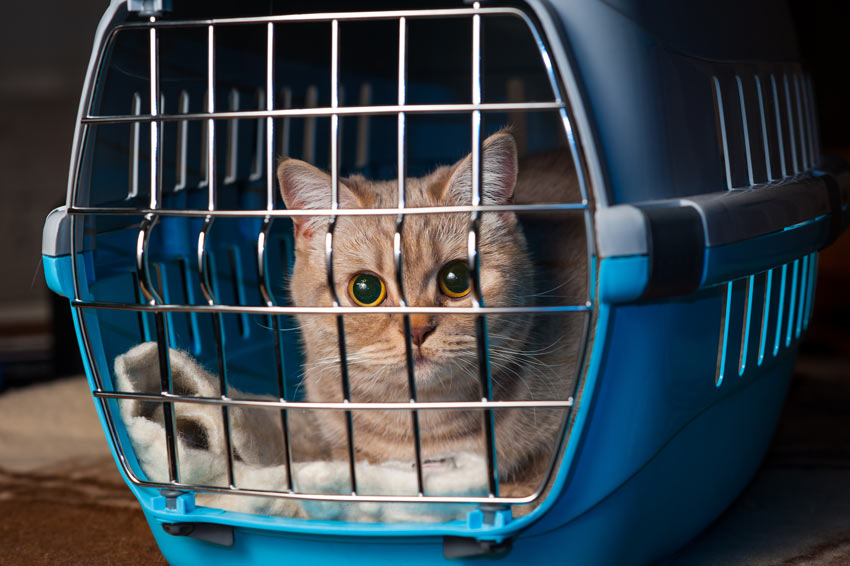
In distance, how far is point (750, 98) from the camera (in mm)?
1055

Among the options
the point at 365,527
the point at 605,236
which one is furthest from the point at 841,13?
the point at 365,527

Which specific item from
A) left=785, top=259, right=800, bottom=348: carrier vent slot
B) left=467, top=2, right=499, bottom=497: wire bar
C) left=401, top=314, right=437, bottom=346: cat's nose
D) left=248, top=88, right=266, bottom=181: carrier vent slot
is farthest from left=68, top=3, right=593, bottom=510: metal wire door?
left=248, top=88, right=266, bottom=181: carrier vent slot

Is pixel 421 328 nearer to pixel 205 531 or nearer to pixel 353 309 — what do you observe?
pixel 353 309

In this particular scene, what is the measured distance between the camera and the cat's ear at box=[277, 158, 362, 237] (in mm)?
1074

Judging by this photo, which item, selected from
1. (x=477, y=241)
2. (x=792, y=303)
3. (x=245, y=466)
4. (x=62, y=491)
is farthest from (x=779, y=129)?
(x=62, y=491)

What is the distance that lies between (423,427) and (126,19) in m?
0.61

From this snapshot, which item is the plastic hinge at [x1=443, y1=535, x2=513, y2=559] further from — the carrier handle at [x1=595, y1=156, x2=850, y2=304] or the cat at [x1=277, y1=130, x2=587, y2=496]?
the carrier handle at [x1=595, y1=156, x2=850, y2=304]

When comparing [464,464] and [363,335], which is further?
[363,335]

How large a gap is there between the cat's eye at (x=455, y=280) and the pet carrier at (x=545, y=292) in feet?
0.17

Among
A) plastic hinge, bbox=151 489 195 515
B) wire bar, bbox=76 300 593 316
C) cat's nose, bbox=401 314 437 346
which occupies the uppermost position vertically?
wire bar, bbox=76 300 593 316

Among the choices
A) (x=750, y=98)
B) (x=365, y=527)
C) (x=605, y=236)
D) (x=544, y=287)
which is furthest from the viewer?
(x=544, y=287)

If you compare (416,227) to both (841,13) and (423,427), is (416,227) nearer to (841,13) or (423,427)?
(423,427)

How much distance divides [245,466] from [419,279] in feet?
1.05

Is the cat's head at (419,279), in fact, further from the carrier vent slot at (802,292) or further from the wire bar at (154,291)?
the carrier vent slot at (802,292)
